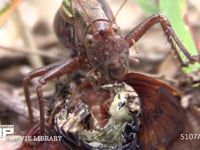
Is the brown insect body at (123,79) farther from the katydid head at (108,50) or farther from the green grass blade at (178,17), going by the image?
the green grass blade at (178,17)

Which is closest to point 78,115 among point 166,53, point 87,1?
point 87,1

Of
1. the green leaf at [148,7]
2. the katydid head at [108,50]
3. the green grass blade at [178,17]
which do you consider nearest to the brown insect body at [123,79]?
the katydid head at [108,50]

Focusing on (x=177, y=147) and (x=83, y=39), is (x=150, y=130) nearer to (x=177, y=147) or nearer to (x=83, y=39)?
(x=177, y=147)

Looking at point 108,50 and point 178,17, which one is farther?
point 178,17

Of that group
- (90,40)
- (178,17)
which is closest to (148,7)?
(178,17)

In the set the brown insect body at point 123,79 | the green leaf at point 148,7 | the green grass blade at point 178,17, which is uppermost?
the green leaf at point 148,7

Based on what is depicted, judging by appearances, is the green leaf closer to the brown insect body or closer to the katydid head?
the brown insect body

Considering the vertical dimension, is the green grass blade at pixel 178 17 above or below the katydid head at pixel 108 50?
above

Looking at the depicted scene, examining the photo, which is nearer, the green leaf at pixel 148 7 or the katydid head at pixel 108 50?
the katydid head at pixel 108 50

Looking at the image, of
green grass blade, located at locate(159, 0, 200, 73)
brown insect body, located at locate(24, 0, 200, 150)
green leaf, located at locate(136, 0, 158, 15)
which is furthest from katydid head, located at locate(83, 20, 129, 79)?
green leaf, located at locate(136, 0, 158, 15)

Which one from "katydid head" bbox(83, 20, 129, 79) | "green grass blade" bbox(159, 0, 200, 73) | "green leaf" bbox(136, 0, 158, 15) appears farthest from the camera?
"green leaf" bbox(136, 0, 158, 15)

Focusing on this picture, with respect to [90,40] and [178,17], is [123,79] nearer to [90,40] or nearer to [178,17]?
[90,40]
